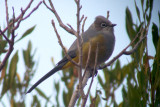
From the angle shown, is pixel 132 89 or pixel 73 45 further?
pixel 73 45

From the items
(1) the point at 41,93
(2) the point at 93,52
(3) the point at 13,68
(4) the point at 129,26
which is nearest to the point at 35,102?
(1) the point at 41,93

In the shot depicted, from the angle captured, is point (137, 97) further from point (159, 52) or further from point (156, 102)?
point (159, 52)

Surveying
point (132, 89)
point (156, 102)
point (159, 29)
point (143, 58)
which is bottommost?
point (156, 102)

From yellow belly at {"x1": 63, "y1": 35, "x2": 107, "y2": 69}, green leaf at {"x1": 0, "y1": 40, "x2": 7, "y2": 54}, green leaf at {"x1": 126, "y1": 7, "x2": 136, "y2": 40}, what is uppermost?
green leaf at {"x1": 0, "y1": 40, "x2": 7, "y2": 54}

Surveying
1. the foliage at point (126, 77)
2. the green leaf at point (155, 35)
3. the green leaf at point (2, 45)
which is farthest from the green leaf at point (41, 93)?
the green leaf at point (155, 35)

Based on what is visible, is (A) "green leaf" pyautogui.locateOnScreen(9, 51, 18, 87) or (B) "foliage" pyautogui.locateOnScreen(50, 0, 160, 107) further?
(A) "green leaf" pyautogui.locateOnScreen(9, 51, 18, 87)

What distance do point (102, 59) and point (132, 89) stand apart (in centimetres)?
177

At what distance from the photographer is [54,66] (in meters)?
3.91

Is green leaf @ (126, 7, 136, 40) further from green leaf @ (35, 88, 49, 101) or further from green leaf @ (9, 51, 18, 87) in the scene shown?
green leaf @ (35, 88, 49, 101)

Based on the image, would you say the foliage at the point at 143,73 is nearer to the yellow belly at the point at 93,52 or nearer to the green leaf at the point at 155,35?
the green leaf at the point at 155,35

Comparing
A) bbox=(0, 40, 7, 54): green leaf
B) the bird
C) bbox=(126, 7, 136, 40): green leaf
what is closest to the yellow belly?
the bird

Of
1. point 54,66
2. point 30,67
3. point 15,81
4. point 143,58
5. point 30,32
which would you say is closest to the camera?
point 143,58

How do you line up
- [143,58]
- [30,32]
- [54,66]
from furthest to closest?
[54,66] < [30,32] < [143,58]

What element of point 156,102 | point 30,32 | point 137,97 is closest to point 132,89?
point 137,97
